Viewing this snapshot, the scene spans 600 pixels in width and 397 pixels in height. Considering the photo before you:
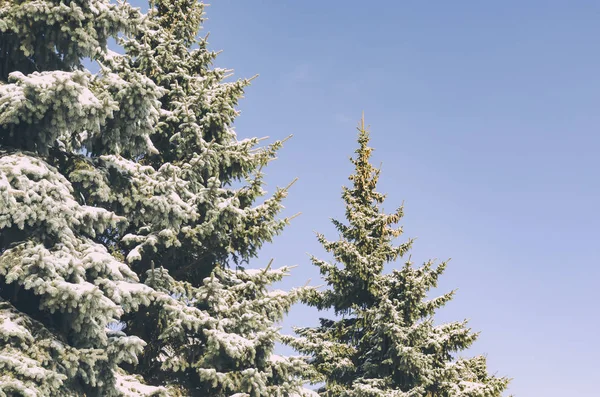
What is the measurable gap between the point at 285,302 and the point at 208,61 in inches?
265

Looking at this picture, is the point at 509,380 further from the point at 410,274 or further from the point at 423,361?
the point at 410,274

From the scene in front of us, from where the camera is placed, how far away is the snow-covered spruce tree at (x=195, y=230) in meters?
11.1

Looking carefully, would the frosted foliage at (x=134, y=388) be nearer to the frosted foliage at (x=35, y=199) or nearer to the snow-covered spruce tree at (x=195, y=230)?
the snow-covered spruce tree at (x=195, y=230)

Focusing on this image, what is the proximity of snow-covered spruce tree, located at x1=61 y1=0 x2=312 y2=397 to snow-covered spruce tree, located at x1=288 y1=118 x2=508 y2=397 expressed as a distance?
5.32 m

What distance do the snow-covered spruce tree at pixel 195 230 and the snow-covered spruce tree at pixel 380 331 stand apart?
5.32m

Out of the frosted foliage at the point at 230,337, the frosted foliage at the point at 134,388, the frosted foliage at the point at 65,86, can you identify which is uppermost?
the frosted foliage at the point at 65,86

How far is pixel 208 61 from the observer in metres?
15.2

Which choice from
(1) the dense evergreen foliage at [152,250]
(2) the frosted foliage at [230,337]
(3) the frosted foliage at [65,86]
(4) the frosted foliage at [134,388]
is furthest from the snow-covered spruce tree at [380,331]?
(3) the frosted foliage at [65,86]

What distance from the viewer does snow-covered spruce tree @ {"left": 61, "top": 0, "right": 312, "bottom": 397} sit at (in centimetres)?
1110

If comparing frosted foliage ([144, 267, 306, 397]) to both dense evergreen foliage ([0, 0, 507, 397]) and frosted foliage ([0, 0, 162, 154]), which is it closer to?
→ dense evergreen foliage ([0, 0, 507, 397])

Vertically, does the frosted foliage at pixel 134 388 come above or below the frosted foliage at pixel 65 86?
below

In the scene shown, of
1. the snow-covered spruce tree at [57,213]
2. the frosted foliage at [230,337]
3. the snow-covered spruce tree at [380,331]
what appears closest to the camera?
the snow-covered spruce tree at [57,213]

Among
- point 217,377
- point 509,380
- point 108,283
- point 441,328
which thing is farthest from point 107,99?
point 509,380

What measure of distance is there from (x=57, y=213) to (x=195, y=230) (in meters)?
4.00
